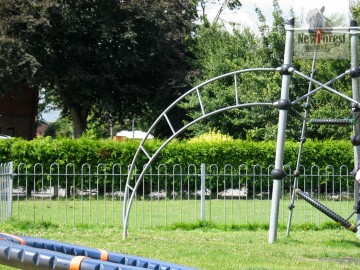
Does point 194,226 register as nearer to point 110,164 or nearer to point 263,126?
point 110,164

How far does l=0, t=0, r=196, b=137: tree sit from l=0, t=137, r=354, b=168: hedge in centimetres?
1013

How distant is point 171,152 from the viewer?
25406 millimetres

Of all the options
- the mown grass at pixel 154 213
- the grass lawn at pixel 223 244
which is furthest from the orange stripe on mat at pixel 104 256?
the mown grass at pixel 154 213

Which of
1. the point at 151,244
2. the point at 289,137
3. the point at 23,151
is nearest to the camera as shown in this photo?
the point at 151,244

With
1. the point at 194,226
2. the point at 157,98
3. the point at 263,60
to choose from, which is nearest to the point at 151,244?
the point at 194,226

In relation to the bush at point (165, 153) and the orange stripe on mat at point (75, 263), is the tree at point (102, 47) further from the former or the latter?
the orange stripe on mat at point (75, 263)

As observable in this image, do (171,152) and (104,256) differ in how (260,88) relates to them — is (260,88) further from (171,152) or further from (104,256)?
(104,256)

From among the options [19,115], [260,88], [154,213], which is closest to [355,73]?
[154,213]

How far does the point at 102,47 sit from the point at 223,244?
27.0 meters

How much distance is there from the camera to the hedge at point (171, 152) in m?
24.5

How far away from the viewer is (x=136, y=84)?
39188mm

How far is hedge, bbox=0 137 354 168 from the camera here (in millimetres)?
24531

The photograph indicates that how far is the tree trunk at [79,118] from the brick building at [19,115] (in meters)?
7.20

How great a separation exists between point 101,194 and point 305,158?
697cm
